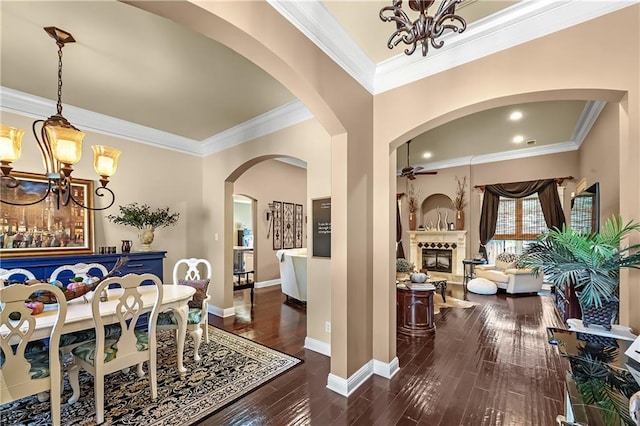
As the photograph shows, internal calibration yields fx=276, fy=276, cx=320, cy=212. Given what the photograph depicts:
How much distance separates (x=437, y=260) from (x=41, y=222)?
8295 millimetres

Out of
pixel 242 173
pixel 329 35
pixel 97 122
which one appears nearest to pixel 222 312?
pixel 242 173

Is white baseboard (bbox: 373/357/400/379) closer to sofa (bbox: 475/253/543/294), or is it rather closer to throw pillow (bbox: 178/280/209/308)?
throw pillow (bbox: 178/280/209/308)

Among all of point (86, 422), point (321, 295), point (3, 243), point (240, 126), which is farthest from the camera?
point (240, 126)

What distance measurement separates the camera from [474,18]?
2.19 m

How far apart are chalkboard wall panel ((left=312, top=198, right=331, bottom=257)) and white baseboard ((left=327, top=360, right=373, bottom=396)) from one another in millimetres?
1277

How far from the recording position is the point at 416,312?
387 centimetres

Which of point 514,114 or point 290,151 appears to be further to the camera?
point 514,114

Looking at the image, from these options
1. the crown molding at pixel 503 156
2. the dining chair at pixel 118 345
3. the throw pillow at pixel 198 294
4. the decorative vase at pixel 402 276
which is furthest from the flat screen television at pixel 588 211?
the dining chair at pixel 118 345

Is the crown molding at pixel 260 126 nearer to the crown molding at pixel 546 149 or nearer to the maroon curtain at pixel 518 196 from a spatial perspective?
the crown molding at pixel 546 149

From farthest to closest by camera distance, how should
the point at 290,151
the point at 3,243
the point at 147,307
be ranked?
the point at 290,151
the point at 3,243
the point at 147,307

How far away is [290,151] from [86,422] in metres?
3.23

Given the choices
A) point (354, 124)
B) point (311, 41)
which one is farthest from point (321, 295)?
point (311, 41)

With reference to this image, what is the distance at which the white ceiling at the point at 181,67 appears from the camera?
2.08 m

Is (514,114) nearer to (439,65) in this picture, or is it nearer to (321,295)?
(439,65)
